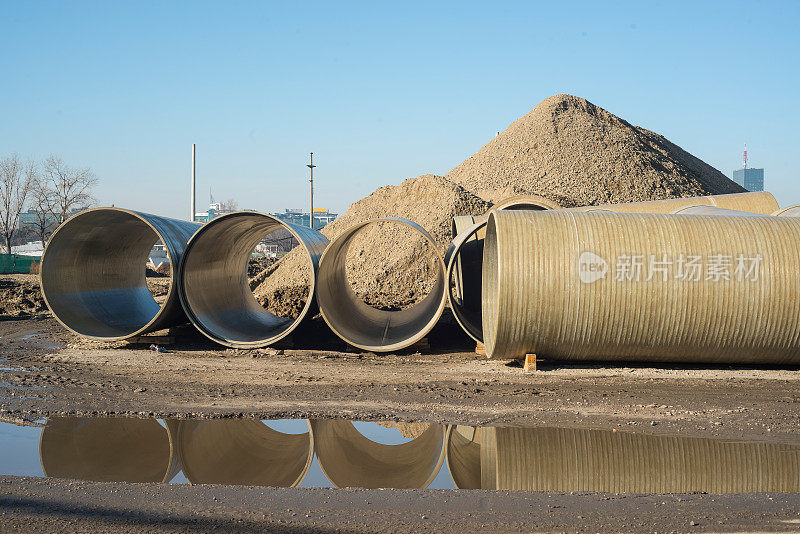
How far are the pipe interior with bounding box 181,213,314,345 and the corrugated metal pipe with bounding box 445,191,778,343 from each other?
12.0ft

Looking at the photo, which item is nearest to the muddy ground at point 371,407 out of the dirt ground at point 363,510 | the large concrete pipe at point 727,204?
the dirt ground at point 363,510

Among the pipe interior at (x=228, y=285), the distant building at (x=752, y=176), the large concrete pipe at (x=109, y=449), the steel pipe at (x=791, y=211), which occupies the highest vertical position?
the distant building at (x=752, y=176)

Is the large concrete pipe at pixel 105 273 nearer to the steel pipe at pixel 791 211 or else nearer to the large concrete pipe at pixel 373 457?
the large concrete pipe at pixel 373 457

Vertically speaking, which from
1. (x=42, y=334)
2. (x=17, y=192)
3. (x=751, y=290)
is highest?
(x=17, y=192)

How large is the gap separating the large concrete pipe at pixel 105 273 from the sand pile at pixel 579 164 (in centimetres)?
1661

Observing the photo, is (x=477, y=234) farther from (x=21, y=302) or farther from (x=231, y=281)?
(x=21, y=302)

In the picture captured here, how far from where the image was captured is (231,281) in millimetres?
16031

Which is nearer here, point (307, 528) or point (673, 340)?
point (307, 528)

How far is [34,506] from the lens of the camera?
5066 mm

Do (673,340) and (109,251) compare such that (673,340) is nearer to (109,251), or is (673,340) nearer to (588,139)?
(109,251)

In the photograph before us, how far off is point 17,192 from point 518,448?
56161mm

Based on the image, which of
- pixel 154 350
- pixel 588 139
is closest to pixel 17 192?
pixel 588 139

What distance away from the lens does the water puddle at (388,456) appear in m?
5.97

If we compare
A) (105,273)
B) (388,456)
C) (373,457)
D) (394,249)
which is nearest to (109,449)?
(373,457)
